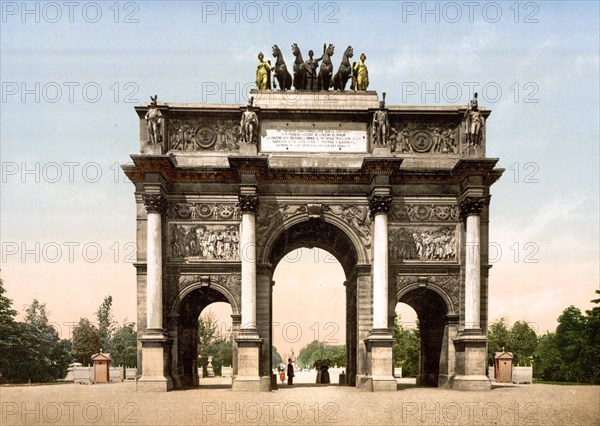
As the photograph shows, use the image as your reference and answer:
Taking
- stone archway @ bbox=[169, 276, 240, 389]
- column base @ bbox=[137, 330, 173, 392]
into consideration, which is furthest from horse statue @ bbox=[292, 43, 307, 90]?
column base @ bbox=[137, 330, 173, 392]

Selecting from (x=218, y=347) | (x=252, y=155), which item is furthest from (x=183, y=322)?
(x=218, y=347)

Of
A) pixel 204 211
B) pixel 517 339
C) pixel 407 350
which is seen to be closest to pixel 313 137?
pixel 204 211

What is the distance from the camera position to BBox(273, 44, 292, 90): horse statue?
88.3 feet

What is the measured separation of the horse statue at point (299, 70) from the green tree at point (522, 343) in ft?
162

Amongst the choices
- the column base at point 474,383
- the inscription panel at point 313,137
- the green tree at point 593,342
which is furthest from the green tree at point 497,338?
the inscription panel at point 313,137

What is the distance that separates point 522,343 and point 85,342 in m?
44.9

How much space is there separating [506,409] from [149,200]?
14.2m

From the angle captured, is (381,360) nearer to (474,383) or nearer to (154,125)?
(474,383)

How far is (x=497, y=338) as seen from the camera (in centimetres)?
6881

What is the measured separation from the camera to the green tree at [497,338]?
202 feet

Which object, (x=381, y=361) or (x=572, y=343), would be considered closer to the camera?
(x=381, y=361)

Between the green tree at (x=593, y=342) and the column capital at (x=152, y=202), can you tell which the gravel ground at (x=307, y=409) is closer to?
the column capital at (x=152, y=202)

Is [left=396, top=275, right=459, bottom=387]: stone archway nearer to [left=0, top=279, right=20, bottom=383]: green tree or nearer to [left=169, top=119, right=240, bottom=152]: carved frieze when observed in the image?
[left=169, top=119, right=240, bottom=152]: carved frieze

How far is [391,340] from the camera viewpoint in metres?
24.5
